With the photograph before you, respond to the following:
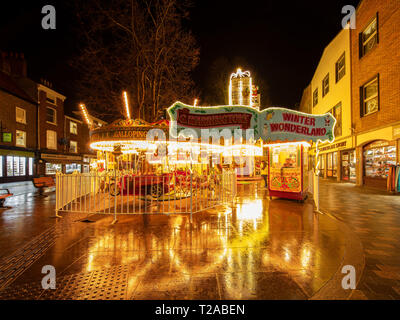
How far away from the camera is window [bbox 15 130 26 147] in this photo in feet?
70.4

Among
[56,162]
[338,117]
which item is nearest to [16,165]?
[56,162]

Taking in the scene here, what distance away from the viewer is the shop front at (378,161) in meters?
12.4

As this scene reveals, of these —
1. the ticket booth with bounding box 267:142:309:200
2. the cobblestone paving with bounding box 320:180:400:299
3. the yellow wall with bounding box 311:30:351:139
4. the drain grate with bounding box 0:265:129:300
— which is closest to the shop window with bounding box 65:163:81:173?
the ticket booth with bounding box 267:142:309:200

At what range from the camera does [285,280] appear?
2.96m

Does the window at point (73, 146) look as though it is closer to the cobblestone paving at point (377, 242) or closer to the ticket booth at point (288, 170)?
the ticket booth at point (288, 170)

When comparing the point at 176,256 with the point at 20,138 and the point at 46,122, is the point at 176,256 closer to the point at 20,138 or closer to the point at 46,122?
the point at 20,138

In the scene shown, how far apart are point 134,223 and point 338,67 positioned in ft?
75.0

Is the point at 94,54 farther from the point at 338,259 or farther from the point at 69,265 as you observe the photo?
the point at 338,259

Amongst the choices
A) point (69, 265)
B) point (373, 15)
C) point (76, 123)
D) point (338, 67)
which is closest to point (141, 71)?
point (69, 265)

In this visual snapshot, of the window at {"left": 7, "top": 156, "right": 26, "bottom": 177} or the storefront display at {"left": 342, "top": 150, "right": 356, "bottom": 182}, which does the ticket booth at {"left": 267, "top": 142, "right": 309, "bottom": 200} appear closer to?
the storefront display at {"left": 342, "top": 150, "right": 356, "bottom": 182}

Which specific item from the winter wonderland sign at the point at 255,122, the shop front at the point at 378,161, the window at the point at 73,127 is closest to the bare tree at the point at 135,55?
the winter wonderland sign at the point at 255,122

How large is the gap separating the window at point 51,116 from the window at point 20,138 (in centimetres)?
433

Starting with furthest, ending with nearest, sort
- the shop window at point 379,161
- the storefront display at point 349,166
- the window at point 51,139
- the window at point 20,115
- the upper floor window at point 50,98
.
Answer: the window at point 51,139 < the upper floor window at point 50,98 < the window at point 20,115 < the storefront display at point 349,166 < the shop window at point 379,161

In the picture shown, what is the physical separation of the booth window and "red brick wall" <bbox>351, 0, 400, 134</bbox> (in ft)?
0.91
